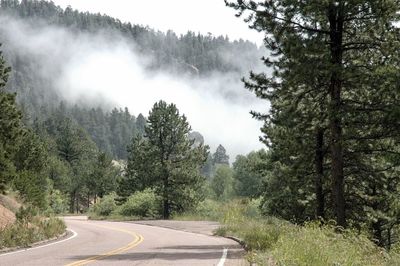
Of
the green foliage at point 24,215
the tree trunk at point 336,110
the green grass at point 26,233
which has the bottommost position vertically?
the green grass at point 26,233

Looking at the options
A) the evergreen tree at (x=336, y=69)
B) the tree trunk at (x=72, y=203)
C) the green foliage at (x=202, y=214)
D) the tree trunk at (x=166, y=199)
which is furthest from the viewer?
the tree trunk at (x=72, y=203)

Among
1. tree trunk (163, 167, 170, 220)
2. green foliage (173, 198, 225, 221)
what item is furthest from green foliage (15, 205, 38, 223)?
tree trunk (163, 167, 170, 220)

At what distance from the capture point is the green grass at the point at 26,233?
1959 cm

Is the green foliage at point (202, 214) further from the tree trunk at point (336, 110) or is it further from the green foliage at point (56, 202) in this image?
the green foliage at point (56, 202)

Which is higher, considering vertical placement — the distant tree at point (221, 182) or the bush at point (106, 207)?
the distant tree at point (221, 182)

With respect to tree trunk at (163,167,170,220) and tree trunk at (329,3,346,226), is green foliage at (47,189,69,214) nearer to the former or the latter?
tree trunk at (163,167,170,220)

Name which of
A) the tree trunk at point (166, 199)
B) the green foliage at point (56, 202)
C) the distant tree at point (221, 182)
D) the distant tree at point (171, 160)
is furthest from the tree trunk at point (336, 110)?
the distant tree at point (221, 182)

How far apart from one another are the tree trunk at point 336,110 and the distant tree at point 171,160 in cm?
3419

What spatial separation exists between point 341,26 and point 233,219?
51.1 ft

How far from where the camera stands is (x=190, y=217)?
48625mm

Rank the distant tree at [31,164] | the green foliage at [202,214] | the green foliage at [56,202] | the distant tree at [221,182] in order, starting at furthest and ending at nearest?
the distant tree at [221,182]
the green foliage at [56,202]
the green foliage at [202,214]
the distant tree at [31,164]

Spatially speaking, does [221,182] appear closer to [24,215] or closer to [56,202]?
[56,202]

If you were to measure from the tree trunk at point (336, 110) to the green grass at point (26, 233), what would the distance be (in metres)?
12.1

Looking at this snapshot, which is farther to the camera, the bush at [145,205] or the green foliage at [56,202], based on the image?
the green foliage at [56,202]
